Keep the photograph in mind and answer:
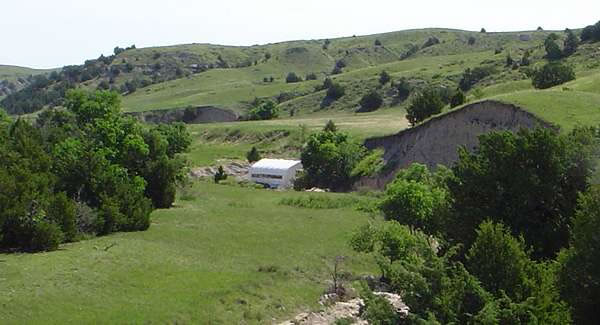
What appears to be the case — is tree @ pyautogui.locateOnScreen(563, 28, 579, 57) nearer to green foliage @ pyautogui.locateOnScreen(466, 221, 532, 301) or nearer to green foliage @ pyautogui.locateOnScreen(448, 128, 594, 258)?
green foliage @ pyautogui.locateOnScreen(448, 128, 594, 258)

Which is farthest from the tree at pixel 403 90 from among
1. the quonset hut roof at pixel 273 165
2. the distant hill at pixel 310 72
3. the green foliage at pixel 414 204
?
the green foliage at pixel 414 204

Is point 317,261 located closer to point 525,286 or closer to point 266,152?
point 525,286

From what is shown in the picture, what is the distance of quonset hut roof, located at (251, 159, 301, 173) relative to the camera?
230ft

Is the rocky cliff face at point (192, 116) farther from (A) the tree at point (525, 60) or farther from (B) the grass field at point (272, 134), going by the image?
(A) the tree at point (525, 60)

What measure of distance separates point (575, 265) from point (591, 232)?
1118mm

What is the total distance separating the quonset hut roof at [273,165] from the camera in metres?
70.2

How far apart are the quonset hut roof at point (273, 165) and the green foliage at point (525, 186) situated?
4165 cm

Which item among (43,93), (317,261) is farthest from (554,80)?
(43,93)

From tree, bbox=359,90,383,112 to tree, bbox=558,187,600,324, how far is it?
263ft

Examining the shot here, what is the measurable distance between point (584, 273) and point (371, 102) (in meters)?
81.7

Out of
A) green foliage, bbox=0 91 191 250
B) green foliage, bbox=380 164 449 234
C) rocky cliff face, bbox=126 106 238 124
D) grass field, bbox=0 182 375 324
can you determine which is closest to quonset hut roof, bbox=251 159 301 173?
green foliage, bbox=0 91 191 250

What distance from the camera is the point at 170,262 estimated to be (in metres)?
31.2

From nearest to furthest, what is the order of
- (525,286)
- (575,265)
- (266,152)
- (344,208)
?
1. (525,286)
2. (575,265)
3. (344,208)
4. (266,152)

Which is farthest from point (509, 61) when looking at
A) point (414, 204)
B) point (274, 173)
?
point (414, 204)
